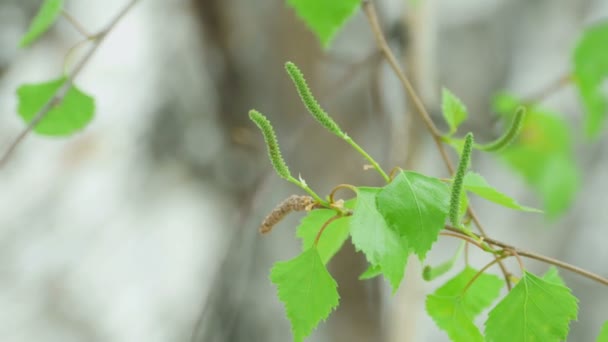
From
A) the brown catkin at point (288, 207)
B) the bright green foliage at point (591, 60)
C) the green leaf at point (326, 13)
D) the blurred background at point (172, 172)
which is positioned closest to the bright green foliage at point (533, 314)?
the brown catkin at point (288, 207)

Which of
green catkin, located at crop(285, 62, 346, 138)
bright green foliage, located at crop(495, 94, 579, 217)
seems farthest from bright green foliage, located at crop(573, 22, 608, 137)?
green catkin, located at crop(285, 62, 346, 138)

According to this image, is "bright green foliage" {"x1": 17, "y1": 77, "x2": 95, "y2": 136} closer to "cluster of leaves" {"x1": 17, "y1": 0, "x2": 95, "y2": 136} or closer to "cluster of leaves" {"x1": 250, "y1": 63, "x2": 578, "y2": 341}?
"cluster of leaves" {"x1": 17, "y1": 0, "x2": 95, "y2": 136}

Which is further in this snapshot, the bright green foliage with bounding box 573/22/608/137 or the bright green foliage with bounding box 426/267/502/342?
the bright green foliage with bounding box 573/22/608/137

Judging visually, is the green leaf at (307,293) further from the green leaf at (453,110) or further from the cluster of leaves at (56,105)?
the cluster of leaves at (56,105)

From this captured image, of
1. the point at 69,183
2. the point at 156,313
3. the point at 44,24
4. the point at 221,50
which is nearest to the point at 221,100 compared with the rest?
the point at 221,50

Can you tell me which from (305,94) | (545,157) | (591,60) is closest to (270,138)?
(305,94)

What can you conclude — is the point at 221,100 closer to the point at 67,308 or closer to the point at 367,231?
the point at 67,308
